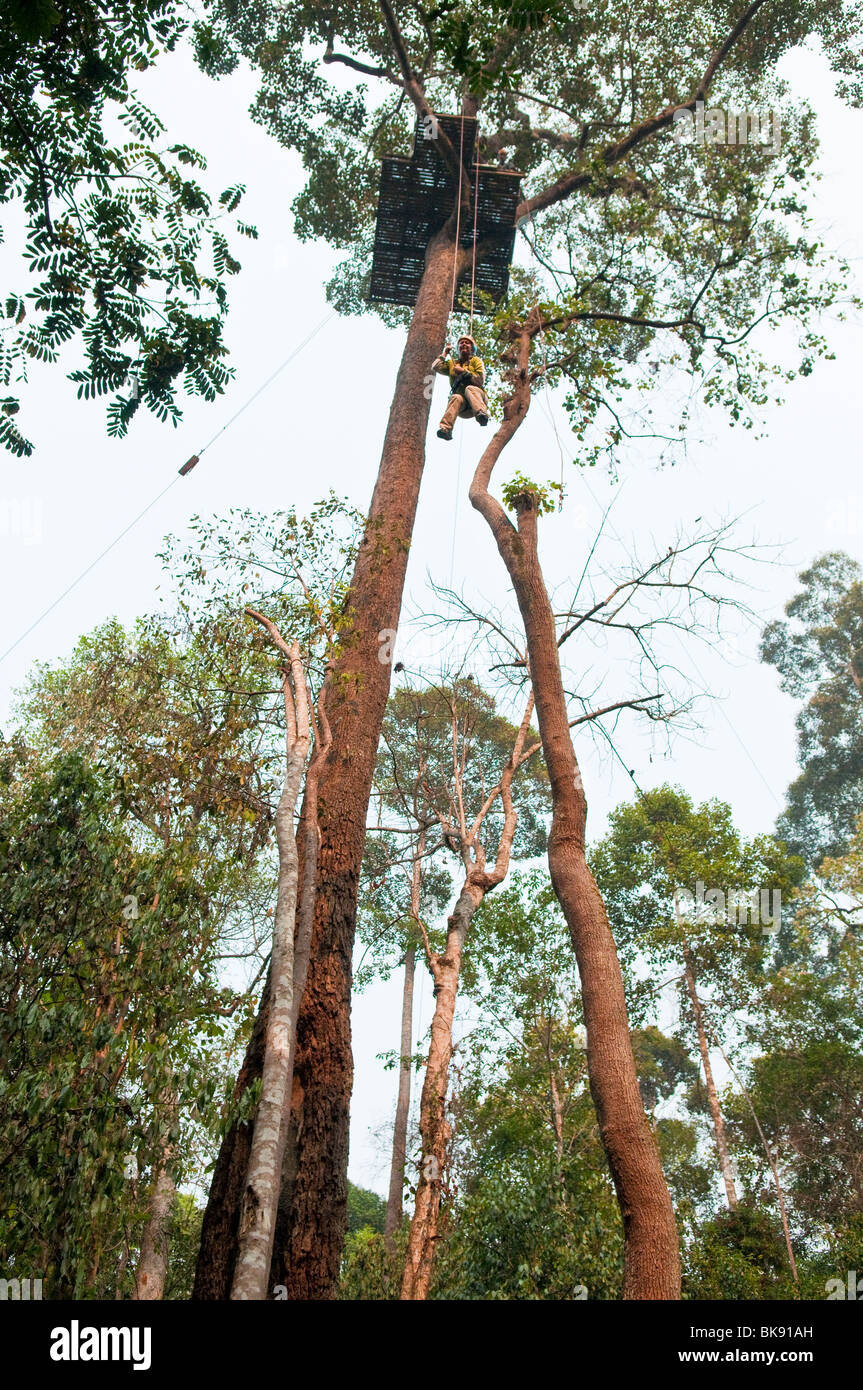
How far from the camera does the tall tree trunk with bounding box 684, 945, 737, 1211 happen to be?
1510 cm

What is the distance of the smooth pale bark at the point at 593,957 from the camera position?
3676 mm

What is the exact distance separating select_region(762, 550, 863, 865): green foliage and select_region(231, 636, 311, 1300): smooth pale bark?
24.6m

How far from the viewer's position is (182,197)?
449cm

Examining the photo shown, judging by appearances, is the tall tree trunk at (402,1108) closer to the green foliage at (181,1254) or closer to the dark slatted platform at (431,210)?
the green foliage at (181,1254)

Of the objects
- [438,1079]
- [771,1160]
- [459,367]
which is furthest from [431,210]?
[771,1160]

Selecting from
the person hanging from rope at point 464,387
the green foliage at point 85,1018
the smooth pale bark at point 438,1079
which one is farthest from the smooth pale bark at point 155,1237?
the person hanging from rope at point 464,387

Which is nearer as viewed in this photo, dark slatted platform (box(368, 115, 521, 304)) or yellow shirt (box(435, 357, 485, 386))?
yellow shirt (box(435, 357, 485, 386))

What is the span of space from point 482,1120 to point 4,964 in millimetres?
12496

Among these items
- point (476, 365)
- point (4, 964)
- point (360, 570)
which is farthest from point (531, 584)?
point (4, 964)

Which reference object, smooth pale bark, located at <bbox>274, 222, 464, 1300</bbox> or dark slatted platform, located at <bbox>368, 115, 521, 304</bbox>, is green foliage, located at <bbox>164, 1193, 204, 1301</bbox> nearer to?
smooth pale bark, located at <bbox>274, 222, 464, 1300</bbox>

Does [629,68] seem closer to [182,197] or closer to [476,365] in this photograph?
[476,365]

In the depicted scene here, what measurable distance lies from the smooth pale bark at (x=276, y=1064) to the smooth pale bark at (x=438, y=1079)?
4.34 meters

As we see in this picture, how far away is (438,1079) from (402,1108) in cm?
888

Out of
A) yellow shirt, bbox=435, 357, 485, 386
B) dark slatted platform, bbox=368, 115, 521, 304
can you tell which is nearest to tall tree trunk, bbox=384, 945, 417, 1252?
yellow shirt, bbox=435, 357, 485, 386
